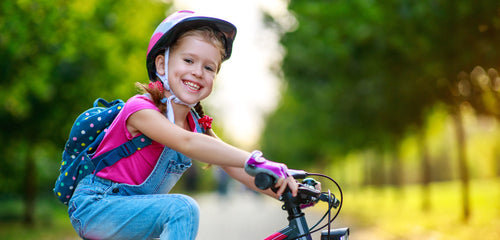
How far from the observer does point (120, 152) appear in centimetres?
232

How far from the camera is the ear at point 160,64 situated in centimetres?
A: 249

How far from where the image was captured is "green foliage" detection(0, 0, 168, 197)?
8.45 m

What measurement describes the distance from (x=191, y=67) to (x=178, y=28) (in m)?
0.17

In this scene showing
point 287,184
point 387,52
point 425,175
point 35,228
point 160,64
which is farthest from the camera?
point 425,175

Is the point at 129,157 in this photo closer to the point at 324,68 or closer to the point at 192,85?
the point at 192,85

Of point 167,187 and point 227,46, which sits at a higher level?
point 227,46

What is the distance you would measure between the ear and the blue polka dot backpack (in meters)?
0.24

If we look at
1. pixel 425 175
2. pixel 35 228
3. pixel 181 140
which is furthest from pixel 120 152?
pixel 425 175

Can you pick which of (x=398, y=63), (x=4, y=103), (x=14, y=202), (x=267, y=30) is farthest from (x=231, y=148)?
(x=14, y=202)

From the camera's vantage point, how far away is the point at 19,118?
1301cm

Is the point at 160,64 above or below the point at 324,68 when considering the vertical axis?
below

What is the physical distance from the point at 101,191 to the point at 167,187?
287 millimetres

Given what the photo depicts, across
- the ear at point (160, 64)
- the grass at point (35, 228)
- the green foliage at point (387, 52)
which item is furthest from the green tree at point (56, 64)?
the ear at point (160, 64)

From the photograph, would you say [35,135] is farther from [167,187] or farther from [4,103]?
[167,187]
